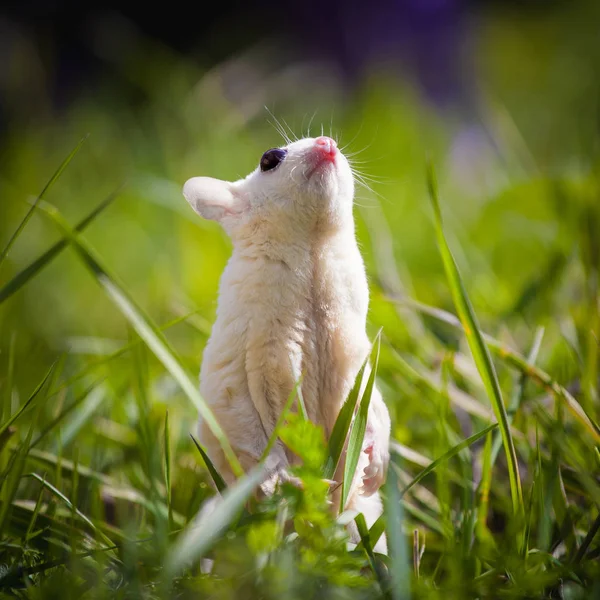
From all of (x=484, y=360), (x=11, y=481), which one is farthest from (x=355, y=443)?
(x=11, y=481)

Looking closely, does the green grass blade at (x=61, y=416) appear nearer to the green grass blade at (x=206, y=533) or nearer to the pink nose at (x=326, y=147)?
the green grass blade at (x=206, y=533)

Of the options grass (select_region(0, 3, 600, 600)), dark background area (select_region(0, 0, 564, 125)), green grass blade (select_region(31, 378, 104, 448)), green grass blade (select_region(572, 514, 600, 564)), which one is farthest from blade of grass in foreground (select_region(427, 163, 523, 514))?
dark background area (select_region(0, 0, 564, 125))

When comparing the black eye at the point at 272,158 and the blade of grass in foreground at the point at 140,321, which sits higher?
the black eye at the point at 272,158

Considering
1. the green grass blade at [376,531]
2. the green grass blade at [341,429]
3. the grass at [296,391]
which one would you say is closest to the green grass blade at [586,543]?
the grass at [296,391]

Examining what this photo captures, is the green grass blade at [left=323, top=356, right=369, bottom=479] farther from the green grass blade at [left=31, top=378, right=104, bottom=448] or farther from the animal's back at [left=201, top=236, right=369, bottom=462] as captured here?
the green grass blade at [left=31, top=378, right=104, bottom=448]

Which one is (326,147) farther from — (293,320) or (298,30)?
(298,30)

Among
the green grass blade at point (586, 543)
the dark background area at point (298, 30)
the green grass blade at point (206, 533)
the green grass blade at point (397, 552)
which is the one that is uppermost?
the dark background area at point (298, 30)

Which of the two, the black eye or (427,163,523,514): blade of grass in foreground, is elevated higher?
the black eye

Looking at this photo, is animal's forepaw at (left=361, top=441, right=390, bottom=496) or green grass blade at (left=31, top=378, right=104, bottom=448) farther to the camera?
animal's forepaw at (left=361, top=441, right=390, bottom=496)
